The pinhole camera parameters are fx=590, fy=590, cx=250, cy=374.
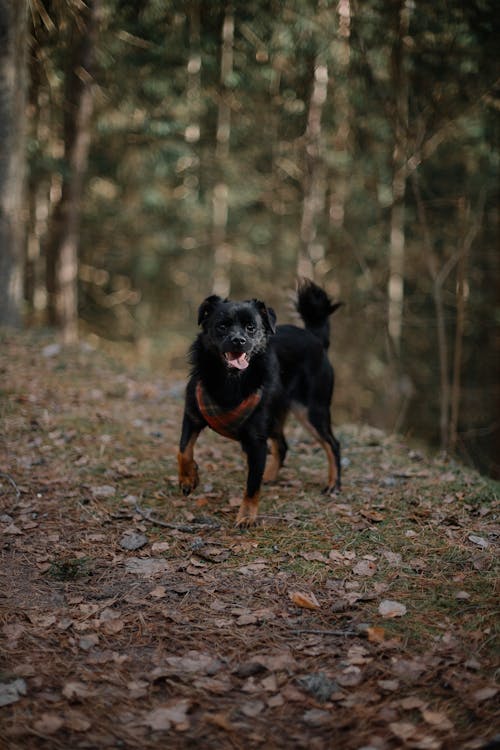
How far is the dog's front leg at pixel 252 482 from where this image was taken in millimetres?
4418

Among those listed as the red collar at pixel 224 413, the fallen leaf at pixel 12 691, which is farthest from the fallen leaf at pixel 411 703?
the red collar at pixel 224 413

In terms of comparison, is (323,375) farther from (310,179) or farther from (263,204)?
(263,204)

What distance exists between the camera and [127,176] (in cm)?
1562

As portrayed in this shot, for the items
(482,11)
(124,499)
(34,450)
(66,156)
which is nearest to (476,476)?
(124,499)

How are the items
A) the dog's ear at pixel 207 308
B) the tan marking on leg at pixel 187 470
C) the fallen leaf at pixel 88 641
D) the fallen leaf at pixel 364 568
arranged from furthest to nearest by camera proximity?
the tan marking on leg at pixel 187 470 → the dog's ear at pixel 207 308 → the fallen leaf at pixel 364 568 → the fallen leaf at pixel 88 641

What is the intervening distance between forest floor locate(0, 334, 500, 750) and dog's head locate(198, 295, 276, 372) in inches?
50.0

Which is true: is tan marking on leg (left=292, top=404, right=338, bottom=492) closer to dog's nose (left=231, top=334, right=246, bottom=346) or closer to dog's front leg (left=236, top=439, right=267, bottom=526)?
dog's front leg (left=236, top=439, right=267, bottom=526)

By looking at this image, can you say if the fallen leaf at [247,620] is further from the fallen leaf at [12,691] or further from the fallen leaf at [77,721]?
the fallen leaf at [12,691]

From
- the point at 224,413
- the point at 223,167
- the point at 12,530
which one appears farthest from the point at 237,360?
the point at 223,167

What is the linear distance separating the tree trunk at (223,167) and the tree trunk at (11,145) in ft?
20.2

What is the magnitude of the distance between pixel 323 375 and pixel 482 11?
23.3 feet

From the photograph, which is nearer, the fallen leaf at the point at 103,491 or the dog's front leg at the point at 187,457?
the dog's front leg at the point at 187,457

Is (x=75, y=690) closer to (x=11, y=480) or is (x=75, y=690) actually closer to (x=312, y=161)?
(x=11, y=480)

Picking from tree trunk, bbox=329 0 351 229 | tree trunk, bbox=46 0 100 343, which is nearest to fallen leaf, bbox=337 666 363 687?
tree trunk, bbox=46 0 100 343
